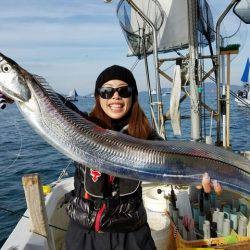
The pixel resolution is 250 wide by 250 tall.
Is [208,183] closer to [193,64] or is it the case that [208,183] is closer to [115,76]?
[115,76]

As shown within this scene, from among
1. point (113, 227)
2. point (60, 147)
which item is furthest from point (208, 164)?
point (60, 147)

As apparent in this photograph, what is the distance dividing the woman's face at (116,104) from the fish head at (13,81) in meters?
0.83

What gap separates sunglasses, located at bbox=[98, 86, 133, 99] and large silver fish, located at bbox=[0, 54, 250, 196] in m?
0.39

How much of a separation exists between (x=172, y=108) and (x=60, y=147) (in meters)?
5.19

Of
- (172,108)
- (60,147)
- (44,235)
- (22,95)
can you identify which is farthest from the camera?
(172,108)

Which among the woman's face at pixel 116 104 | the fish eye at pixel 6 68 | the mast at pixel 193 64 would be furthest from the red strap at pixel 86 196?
the mast at pixel 193 64

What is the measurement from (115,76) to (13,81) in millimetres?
1003

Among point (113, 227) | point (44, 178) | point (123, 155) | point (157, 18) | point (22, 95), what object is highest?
point (157, 18)

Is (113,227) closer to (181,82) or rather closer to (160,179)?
(160,179)

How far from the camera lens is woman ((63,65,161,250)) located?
326 cm

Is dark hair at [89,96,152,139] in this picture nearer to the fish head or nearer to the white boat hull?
the fish head

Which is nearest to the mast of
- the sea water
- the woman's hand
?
the sea water

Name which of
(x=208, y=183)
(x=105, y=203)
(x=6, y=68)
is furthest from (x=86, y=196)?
(x=6, y=68)

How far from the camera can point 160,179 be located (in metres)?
3.14
